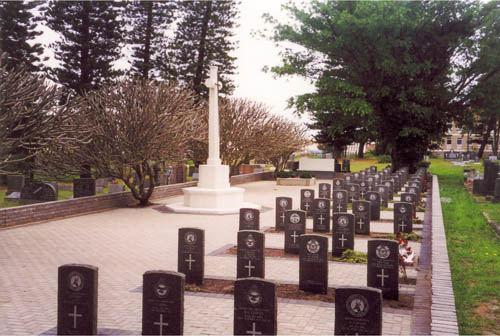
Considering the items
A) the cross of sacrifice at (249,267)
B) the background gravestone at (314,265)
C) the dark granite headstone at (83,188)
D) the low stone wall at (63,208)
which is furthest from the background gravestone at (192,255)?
the dark granite headstone at (83,188)

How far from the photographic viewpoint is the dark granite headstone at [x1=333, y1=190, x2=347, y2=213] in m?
16.4

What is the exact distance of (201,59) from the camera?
38.2 metres

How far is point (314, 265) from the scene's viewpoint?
7824 millimetres

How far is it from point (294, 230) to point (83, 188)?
37.2ft

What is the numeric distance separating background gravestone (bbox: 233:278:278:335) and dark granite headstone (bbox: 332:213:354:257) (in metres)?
5.59

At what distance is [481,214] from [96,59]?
23759 mm

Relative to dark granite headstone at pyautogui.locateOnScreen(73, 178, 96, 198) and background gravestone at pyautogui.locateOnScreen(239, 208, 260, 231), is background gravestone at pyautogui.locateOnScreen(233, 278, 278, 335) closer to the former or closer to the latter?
background gravestone at pyautogui.locateOnScreen(239, 208, 260, 231)

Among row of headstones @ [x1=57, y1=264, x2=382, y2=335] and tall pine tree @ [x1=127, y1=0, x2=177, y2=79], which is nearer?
row of headstones @ [x1=57, y1=264, x2=382, y2=335]

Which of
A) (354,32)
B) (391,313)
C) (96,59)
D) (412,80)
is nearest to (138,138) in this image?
(391,313)

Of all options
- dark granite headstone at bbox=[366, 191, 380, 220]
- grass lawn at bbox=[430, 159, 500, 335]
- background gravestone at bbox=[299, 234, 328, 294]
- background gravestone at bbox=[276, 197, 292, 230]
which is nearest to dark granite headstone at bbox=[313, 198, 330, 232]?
background gravestone at bbox=[276, 197, 292, 230]

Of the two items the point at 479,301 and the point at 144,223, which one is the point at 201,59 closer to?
the point at 144,223

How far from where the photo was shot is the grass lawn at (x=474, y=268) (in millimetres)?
6539

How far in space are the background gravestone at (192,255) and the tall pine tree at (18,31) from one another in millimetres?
25382

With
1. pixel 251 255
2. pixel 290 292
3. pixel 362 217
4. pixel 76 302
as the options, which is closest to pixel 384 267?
pixel 290 292
